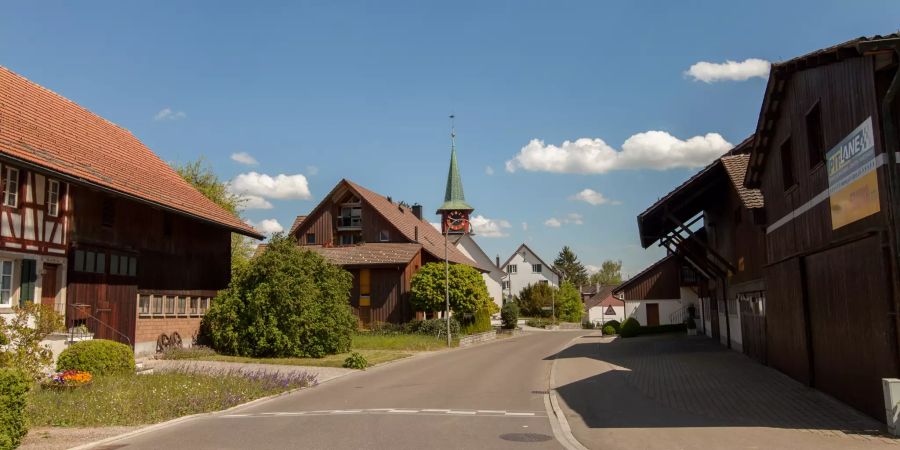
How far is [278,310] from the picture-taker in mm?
27672

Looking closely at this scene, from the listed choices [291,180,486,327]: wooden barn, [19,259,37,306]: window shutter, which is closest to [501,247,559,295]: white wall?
[291,180,486,327]: wooden barn

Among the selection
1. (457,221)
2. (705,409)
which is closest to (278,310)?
(705,409)

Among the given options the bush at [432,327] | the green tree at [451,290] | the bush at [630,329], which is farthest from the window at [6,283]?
the bush at [630,329]

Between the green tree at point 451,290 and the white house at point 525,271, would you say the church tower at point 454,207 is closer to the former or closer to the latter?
the white house at point 525,271

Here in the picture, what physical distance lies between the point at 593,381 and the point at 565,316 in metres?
64.3

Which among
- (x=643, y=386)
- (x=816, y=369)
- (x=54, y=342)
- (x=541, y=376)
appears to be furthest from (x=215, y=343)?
(x=816, y=369)

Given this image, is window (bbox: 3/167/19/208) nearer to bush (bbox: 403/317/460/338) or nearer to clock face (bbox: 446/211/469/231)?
bush (bbox: 403/317/460/338)

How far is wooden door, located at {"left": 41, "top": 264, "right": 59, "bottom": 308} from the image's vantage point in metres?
20.3

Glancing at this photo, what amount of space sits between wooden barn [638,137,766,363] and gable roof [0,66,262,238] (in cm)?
1801

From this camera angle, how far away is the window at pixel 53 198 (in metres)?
20.5

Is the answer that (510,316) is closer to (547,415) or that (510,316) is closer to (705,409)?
(547,415)

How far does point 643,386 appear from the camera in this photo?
1700 centimetres

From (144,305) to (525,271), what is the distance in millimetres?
71104

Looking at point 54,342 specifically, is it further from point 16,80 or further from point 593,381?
point 593,381
